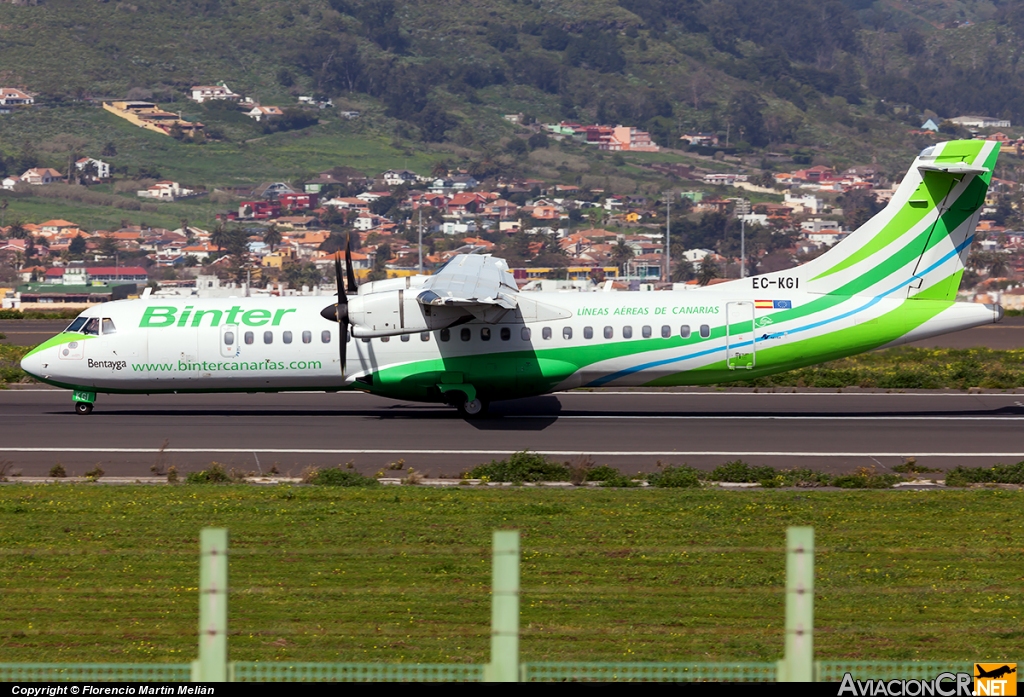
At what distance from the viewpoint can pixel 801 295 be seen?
29000 millimetres

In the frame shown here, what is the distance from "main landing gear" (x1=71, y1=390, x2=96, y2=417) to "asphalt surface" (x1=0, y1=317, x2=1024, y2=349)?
26067mm

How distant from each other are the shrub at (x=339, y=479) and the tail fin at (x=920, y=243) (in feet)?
41.1

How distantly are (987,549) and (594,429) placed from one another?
13068 mm

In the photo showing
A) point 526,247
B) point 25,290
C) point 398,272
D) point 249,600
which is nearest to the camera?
point 249,600

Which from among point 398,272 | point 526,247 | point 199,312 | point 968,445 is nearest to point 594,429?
point 968,445

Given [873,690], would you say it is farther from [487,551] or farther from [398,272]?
[398,272]

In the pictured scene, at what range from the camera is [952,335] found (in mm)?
63562

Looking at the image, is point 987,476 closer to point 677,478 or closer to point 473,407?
point 677,478

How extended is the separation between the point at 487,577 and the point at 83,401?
1986 centimetres

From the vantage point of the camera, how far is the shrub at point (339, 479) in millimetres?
20734

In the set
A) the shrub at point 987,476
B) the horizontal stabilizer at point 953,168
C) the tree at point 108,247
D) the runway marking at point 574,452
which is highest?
the tree at point 108,247

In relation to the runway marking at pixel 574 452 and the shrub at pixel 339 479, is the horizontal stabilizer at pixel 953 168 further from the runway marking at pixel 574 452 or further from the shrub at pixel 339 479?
the shrub at pixel 339 479

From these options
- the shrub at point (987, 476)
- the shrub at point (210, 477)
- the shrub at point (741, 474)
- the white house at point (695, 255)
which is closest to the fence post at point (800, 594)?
the shrub at point (741, 474)

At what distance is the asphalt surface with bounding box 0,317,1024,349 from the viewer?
184 ft
